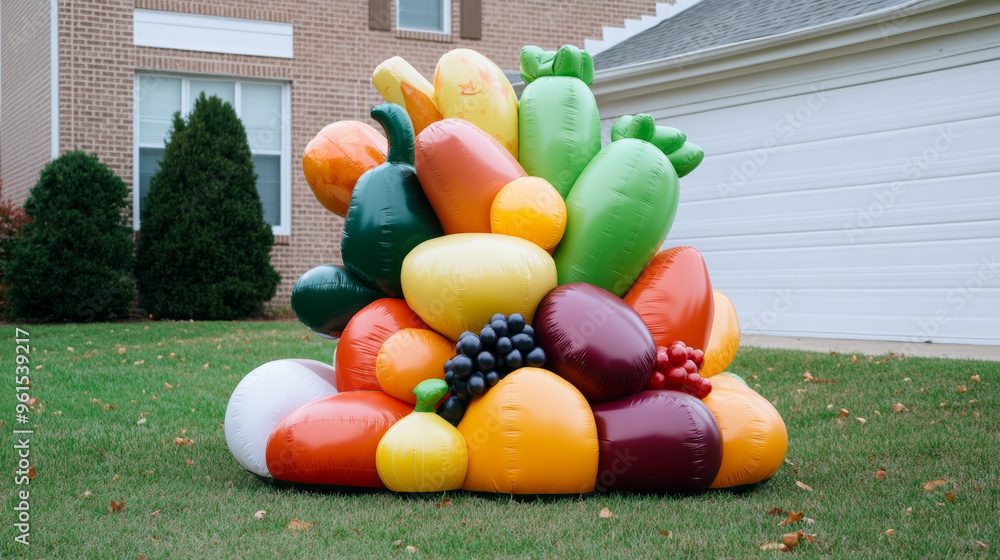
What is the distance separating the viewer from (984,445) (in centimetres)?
481

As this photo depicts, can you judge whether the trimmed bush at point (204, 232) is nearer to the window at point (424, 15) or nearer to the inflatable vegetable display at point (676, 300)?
the window at point (424, 15)

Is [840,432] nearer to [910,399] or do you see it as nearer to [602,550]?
[910,399]

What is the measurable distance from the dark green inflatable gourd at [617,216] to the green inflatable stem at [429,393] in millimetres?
857

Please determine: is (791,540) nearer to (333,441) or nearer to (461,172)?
(333,441)

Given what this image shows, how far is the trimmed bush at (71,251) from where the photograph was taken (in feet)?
37.2

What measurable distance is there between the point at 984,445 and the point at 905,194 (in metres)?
4.44

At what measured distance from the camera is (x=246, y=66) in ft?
42.6

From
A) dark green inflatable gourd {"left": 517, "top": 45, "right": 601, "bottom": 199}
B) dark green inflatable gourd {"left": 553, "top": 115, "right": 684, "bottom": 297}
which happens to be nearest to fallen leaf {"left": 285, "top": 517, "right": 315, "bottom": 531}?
dark green inflatable gourd {"left": 553, "top": 115, "right": 684, "bottom": 297}

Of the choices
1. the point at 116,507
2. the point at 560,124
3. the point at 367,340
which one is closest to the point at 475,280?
the point at 367,340

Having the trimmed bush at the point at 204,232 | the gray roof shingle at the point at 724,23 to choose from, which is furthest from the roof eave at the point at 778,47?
→ the trimmed bush at the point at 204,232

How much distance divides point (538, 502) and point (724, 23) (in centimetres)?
920

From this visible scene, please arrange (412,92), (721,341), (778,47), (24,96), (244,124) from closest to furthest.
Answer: (721,341) < (412,92) < (778,47) < (244,124) < (24,96)

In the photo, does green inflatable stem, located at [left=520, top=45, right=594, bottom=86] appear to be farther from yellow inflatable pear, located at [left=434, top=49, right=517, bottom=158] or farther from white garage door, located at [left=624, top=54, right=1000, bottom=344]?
white garage door, located at [left=624, top=54, right=1000, bottom=344]

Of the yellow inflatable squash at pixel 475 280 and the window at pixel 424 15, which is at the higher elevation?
the window at pixel 424 15
